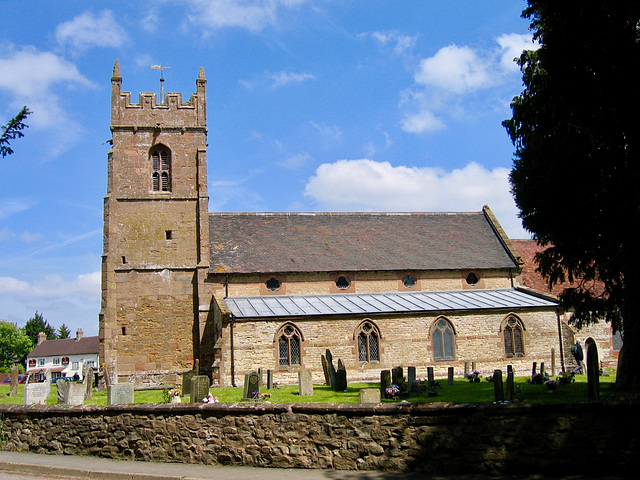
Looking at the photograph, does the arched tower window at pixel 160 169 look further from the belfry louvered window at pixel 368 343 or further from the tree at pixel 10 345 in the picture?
the tree at pixel 10 345

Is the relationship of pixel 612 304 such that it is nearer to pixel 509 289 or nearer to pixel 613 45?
pixel 613 45

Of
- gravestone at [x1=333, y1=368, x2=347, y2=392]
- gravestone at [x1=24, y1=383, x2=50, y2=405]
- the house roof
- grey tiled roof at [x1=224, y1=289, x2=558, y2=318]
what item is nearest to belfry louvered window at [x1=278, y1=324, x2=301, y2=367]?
grey tiled roof at [x1=224, y1=289, x2=558, y2=318]

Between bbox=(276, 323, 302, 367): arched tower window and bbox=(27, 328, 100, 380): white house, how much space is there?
6630 centimetres

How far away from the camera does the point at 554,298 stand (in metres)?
28.8

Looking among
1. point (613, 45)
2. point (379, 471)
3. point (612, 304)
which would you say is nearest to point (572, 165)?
point (613, 45)

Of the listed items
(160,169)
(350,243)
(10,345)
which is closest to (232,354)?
(350,243)

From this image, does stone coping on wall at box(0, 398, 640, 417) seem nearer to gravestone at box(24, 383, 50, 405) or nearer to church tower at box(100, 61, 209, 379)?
gravestone at box(24, 383, 50, 405)

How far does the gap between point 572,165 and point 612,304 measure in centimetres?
524

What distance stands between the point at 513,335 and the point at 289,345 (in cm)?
1100

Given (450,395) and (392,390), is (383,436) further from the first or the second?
(450,395)

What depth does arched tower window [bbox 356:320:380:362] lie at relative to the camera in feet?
84.6

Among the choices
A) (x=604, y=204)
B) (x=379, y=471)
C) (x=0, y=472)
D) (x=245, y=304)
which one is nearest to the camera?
(x=379, y=471)

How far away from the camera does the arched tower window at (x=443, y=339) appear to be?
87.4ft

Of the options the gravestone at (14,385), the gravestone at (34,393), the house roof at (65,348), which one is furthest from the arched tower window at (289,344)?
the house roof at (65,348)
